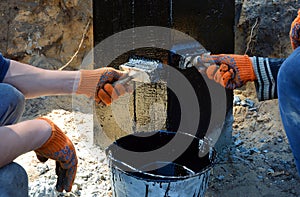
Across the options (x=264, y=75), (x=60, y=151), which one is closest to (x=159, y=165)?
(x=60, y=151)

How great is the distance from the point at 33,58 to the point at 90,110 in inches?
41.5

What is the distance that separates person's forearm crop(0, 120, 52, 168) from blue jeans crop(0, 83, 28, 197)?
6 cm

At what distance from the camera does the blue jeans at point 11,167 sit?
6.81 ft

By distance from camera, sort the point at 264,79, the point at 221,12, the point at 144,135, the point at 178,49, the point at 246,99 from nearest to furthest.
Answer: the point at 264,79
the point at 144,135
the point at 178,49
the point at 221,12
the point at 246,99

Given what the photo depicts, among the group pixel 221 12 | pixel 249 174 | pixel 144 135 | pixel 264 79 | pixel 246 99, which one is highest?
pixel 221 12

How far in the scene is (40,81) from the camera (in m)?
2.61

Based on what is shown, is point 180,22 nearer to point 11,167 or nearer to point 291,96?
point 291,96

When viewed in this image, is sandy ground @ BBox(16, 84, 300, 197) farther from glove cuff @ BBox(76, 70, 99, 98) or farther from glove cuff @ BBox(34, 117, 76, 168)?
glove cuff @ BBox(76, 70, 99, 98)

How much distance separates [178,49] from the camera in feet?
9.11

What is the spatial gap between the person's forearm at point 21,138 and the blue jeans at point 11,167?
60 millimetres

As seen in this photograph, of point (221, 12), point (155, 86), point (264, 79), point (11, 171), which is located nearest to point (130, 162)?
point (155, 86)

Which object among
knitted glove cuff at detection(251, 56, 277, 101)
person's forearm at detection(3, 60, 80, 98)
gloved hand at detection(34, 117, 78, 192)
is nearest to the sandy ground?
gloved hand at detection(34, 117, 78, 192)

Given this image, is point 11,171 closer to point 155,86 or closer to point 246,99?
point 155,86

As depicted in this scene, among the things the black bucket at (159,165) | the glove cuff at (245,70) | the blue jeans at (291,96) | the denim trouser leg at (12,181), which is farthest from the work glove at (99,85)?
the blue jeans at (291,96)
